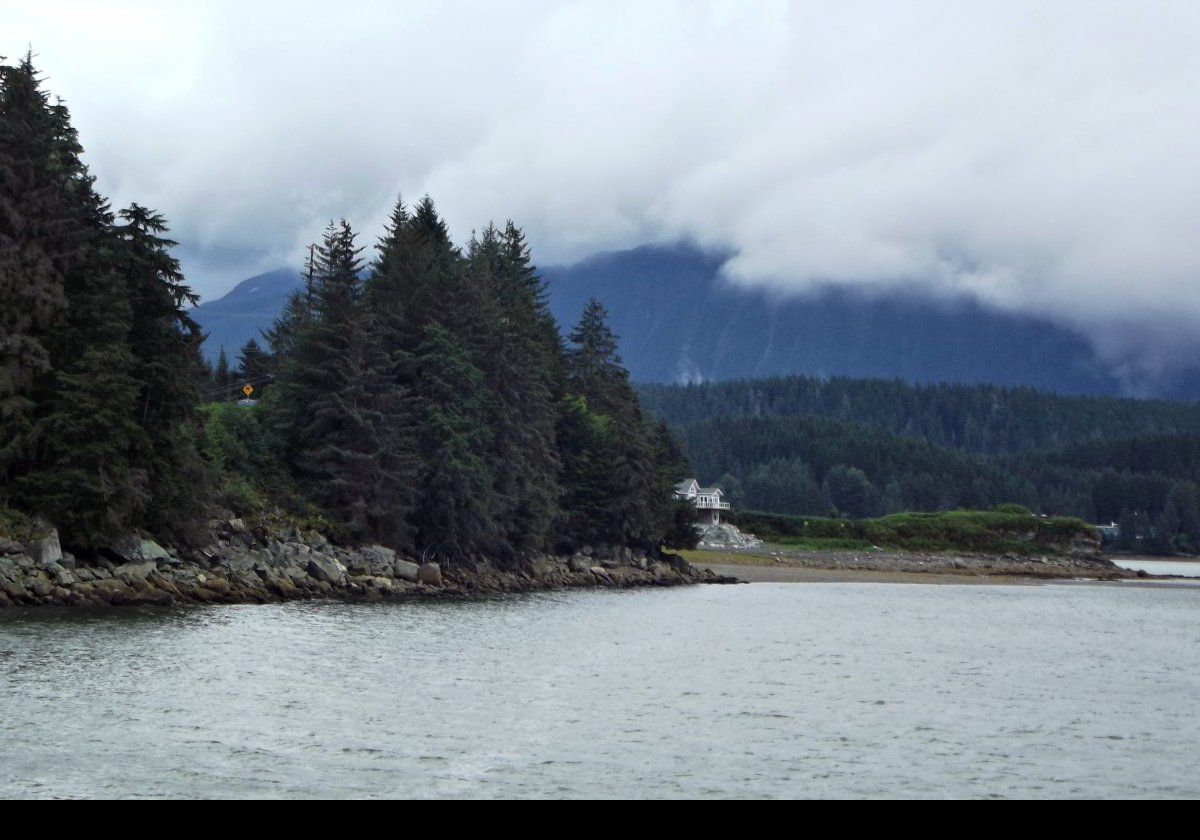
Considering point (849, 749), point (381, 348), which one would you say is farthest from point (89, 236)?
point (849, 749)

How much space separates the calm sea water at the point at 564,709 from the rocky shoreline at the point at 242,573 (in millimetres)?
3645

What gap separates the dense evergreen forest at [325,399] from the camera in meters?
55.4

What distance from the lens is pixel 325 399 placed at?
74.9 m

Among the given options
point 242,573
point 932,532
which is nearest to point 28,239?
point 242,573

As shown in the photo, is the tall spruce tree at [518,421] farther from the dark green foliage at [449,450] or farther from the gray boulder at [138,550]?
the gray boulder at [138,550]

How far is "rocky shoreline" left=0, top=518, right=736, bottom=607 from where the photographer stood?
50.8 meters

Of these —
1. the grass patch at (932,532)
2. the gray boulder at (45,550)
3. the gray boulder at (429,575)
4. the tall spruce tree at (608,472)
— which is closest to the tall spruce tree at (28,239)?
the gray boulder at (45,550)

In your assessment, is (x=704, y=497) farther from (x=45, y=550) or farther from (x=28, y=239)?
(x=45, y=550)

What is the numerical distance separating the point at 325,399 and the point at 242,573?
16.3 m

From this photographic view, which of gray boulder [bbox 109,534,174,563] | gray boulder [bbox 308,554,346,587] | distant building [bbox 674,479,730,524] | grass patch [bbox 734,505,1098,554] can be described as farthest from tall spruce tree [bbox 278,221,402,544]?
distant building [bbox 674,479,730,524]

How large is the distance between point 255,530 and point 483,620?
17.8m
